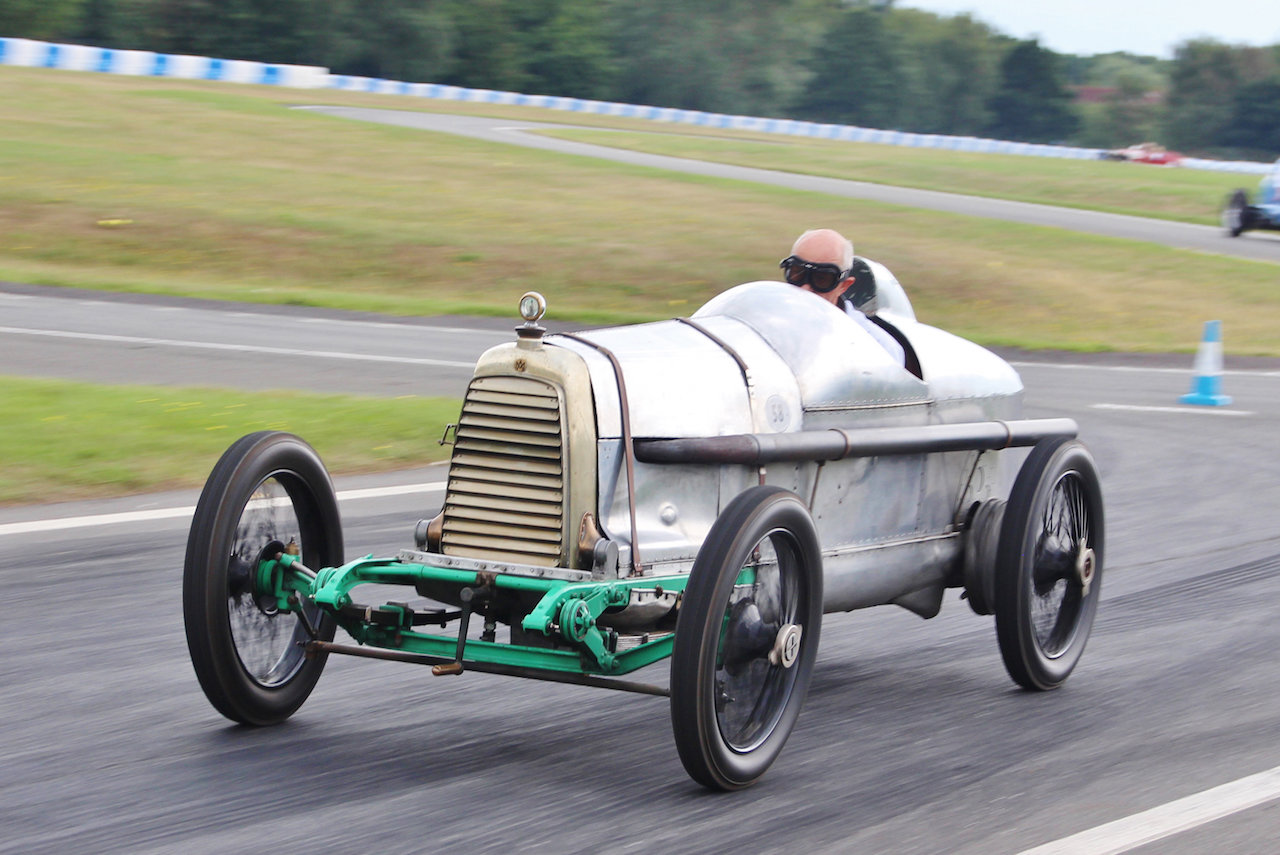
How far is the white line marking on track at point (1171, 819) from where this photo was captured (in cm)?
424

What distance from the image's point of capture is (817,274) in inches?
237

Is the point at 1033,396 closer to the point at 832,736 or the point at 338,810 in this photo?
the point at 832,736

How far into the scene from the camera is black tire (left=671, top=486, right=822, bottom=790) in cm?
431

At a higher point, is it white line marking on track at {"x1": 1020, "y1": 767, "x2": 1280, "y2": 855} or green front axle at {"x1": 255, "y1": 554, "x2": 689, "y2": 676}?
green front axle at {"x1": 255, "y1": 554, "x2": 689, "y2": 676}

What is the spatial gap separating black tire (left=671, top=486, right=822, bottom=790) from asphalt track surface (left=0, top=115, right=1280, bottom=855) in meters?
0.16

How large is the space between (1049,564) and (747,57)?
300ft

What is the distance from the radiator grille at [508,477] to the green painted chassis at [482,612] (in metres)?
0.17

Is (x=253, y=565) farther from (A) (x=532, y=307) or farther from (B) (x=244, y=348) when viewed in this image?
(B) (x=244, y=348)

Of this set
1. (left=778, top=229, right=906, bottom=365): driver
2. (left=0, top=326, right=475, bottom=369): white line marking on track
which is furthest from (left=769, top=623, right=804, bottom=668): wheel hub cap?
(left=0, top=326, right=475, bottom=369): white line marking on track

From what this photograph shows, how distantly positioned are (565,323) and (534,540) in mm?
13590

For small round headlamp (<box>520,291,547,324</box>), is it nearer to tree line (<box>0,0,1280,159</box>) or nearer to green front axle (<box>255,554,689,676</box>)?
green front axle (<box>255,554,689,676</box>)

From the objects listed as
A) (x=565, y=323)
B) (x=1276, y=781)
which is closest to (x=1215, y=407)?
(x=565, y=323)

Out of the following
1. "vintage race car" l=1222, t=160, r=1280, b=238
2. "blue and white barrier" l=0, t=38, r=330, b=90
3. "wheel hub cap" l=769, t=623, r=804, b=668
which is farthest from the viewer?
"blue and white barrier" l=0, t=38, r=330, b=90

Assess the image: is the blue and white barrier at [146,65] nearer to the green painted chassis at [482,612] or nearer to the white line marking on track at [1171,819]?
the green painted chassis at [482,612]
